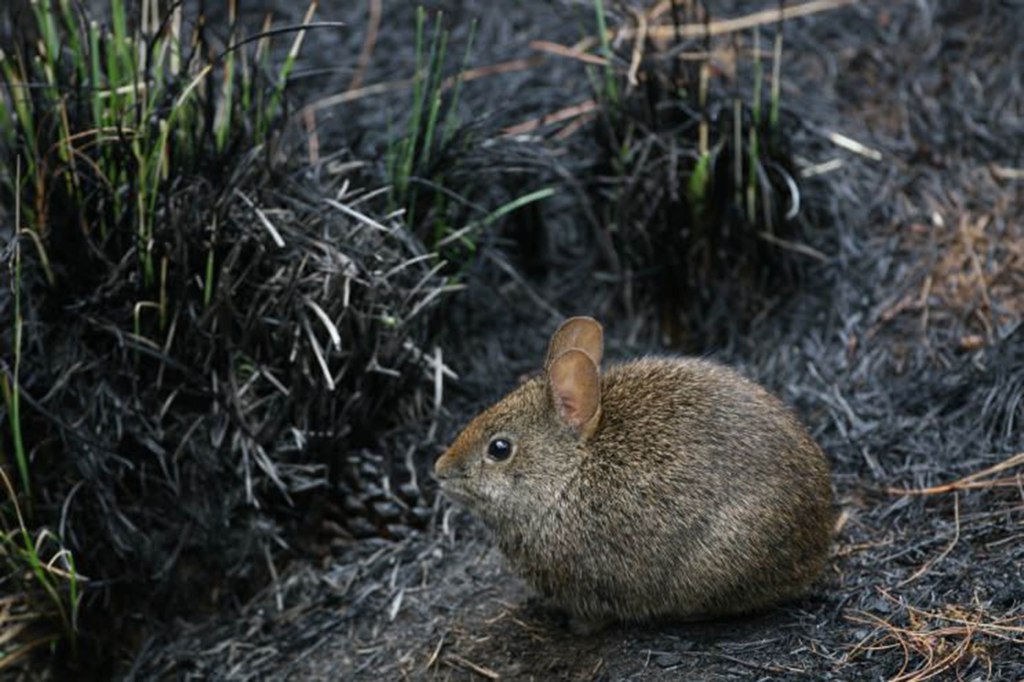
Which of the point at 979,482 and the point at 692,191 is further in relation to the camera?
the point at 692,191

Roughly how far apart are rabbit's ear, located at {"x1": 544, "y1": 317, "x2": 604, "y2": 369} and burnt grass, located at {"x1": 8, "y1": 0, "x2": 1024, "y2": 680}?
82 cm

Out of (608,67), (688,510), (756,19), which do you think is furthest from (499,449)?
(756,19)

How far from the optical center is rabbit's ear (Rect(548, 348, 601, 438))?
4211 millimetres

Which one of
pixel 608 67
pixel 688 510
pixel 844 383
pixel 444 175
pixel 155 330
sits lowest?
pixel 844 383

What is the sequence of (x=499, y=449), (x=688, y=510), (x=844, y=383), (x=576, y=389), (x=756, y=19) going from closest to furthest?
(x=688, y=510), (x=576, y=389), (x=499, y=449), (x=844, y=383), (x=756, y=19)

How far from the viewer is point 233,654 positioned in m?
4.92

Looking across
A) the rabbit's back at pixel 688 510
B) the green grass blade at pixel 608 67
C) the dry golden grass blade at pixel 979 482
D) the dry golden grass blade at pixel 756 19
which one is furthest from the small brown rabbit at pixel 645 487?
the dry golden grass blade at pixel 756 19

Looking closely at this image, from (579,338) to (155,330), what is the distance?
1502 millimetres

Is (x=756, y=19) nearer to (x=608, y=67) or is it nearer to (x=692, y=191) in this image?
(x=608, y=67)

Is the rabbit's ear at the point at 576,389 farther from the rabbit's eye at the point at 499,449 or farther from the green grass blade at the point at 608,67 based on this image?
the green grass blade at the point at 608,67

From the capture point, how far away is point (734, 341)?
18.9 ft

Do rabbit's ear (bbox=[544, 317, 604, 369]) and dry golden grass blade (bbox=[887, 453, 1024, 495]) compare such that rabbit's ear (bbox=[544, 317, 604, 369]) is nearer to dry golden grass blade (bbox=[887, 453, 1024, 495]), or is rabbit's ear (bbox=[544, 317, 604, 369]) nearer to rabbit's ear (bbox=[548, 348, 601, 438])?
rabbit's ear (bbox=[548, 348, 601, 438])

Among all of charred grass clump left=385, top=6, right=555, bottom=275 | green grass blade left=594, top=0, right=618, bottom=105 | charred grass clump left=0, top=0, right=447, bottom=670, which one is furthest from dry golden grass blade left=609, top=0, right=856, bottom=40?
charred grass clump left=0, top=0, right=447, bottom=670

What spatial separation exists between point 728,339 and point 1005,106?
1625 millimetres
